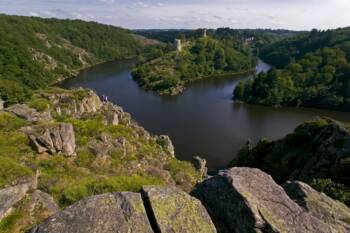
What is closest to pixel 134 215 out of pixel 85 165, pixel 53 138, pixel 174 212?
pixel 174 212

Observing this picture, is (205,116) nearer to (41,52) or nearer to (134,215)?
(134,215)

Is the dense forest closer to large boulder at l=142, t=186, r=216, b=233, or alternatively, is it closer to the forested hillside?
the forested hillside

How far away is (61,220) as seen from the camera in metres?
9.22

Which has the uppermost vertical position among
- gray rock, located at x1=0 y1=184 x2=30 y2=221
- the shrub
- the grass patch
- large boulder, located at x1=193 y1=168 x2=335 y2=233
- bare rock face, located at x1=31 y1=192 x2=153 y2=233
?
bare rock face, located at x1=31 y1=192 x2=153 y2=233

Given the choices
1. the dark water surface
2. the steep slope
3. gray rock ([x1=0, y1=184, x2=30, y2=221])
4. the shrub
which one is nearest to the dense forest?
the dark water surface

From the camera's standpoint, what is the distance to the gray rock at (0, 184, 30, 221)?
11664 millimetres

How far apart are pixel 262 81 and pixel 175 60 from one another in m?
52.2

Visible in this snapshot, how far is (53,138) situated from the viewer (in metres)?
26.6

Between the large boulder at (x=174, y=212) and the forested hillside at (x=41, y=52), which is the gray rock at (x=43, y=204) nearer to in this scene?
the large boulder at (x=174, y=212)

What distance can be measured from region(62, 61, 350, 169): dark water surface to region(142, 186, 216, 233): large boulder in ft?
129

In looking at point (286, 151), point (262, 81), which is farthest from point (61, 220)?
point (262, 81)

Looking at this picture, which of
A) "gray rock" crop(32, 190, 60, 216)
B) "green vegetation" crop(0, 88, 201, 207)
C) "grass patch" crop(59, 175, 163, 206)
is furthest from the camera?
"green vegetation" crop(0, 88, 201, 207)

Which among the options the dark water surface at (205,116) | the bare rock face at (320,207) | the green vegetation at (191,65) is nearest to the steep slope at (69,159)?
the bare rock face at (320,207)

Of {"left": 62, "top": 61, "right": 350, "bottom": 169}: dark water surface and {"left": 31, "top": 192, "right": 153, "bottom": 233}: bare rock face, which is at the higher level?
{"left": 31, "top": 192, "right": 153, "bottom": 233}: bare rock face
